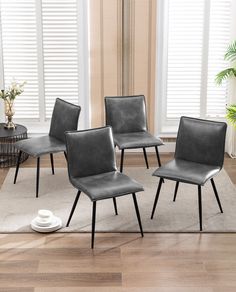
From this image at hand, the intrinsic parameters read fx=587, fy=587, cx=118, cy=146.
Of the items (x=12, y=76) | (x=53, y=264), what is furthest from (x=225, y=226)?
(x=12, y=76)

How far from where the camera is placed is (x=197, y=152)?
16.6 ft

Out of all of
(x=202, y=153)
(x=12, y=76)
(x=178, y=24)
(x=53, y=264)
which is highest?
(x=178, y=24)

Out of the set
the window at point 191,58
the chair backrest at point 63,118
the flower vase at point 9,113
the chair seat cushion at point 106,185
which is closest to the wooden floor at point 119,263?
the chair seat cushion at point 106,185

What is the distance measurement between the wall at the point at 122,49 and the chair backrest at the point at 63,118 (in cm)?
85

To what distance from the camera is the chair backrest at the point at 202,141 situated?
498cm

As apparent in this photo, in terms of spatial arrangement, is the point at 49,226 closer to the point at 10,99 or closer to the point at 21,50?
the point at 10,99

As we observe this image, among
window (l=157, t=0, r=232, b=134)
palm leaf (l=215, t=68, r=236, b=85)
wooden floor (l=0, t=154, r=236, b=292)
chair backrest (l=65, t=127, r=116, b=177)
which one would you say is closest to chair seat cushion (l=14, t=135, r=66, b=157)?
chair backrest (l=65, t=127, r=116, b=177)

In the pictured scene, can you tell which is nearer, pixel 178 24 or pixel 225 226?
pixel 225 226

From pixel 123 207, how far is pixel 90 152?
0.71m

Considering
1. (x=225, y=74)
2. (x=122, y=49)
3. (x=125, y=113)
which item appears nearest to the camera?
(x=125, y=113)

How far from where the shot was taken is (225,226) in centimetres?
482

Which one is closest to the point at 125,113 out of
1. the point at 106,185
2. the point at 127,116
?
the point at 127,116

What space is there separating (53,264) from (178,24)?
334 centimetres

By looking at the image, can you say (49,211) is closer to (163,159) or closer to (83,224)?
(83,224)
